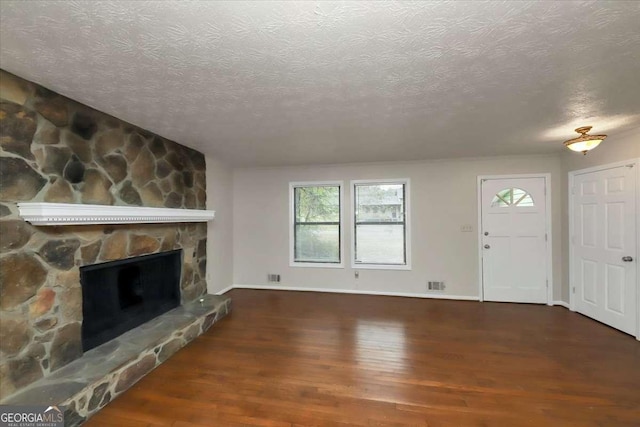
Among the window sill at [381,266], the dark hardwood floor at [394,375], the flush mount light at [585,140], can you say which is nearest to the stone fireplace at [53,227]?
the dark hardwood floor at [394,375]

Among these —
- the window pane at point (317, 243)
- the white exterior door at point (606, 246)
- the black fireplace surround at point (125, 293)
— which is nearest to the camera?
the black fireplace surround at point (125, 293)

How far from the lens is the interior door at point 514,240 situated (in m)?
4.51

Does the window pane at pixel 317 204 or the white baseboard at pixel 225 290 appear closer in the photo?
the white baseboard at pixel 225 290

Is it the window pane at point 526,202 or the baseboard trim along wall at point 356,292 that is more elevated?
the window pane at point 526,202

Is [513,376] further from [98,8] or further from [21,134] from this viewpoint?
[21,134]

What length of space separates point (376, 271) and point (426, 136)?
2607mm

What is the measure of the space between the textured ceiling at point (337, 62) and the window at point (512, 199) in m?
1.59

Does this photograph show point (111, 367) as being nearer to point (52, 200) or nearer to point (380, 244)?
point (52, 200)

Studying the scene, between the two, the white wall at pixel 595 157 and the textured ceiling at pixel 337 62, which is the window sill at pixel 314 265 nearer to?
the textured ceiling at pixel 337 62

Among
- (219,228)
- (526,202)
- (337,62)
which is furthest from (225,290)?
(526,202)

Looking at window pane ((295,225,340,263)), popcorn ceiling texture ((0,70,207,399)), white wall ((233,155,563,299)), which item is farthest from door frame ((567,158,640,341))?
popcorn ceiling texture ((0,70,207,399))

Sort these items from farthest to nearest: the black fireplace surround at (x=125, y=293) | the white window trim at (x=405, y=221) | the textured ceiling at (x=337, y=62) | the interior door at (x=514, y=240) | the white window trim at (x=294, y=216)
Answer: the white window trim at (x=294, y=216), the white window trim at (x=405, y=221), the interior door at (x=514, y=240), the black fireplace surround at (x=125, y=293), the textured ceiling at (x=337, y=62)

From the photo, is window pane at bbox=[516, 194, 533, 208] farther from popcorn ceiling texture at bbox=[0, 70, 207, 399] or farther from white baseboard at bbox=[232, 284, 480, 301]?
popcorn ceiling texture at bbox=[0, 70, 207, 399]

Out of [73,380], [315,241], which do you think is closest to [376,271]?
[315,241]
